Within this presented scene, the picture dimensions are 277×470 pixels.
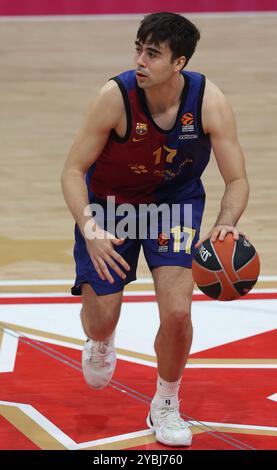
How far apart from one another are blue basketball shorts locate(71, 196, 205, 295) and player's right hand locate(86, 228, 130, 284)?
0.32 meters

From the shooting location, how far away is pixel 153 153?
480 centimetres

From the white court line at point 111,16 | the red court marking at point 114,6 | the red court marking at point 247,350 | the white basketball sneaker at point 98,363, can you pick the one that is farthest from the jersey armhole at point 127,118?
the red court marking at point 114,6

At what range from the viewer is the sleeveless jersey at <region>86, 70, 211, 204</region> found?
4.77 m

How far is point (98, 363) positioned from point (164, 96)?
1284 mm

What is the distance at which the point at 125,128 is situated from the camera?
15.6 ft

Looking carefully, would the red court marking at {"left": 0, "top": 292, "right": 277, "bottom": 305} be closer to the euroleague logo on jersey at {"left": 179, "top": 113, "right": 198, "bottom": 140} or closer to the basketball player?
the basketball player

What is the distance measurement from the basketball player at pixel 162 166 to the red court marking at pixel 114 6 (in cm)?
893

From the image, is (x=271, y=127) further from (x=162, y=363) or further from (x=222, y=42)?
(x=162, y=363)

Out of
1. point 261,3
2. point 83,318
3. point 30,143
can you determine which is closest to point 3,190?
point 30,143

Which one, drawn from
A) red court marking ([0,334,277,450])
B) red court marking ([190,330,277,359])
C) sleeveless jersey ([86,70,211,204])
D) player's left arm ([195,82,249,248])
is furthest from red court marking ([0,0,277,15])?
player's left arm ([195,82,249,248])

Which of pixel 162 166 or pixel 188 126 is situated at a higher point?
pixel 188 126

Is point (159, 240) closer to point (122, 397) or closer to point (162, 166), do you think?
point (162, 166)

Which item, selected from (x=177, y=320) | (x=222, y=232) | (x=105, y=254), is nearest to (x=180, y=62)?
(x=222, y=232)

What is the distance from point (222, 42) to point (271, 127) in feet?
9.62
